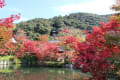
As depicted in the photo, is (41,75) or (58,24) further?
(58,24)

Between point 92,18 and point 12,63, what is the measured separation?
21274 millimetres

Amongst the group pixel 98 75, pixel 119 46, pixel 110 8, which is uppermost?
pixel 110 8

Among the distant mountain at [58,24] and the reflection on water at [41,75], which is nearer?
the reflection on water at [41,75]

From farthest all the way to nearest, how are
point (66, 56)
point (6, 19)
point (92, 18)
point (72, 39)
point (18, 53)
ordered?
point (92, 18)
point (18, 53)
point (66, 56)
point (72, 39)
point (6, 19)

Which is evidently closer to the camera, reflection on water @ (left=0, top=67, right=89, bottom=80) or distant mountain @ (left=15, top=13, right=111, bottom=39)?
reflection on water @ (left=0, top=67, right=89, bottom=80)

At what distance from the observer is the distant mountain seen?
3138 cm

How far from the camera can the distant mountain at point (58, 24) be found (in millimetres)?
31375

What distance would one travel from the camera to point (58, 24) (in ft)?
114

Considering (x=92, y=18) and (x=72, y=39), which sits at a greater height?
(x=92, y=18)

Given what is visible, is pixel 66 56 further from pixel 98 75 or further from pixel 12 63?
pixel 98 75

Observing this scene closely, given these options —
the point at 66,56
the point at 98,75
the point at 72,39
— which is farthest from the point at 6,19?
the point at 66,56

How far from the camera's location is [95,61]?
6.20 meters

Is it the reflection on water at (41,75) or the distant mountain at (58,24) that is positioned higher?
the distant mountain at (58,24)

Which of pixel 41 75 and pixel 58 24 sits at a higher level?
pixel 58 24
